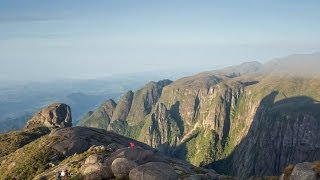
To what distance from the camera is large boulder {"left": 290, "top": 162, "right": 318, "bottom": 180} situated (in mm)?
60519

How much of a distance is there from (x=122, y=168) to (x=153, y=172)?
9.53 m

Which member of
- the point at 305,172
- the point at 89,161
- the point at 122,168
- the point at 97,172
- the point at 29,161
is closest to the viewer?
the point at 305,172

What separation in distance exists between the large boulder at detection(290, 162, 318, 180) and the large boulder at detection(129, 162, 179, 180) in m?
22.3

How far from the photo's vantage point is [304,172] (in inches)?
2414

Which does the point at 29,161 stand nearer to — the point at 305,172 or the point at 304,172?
the point at 304,172

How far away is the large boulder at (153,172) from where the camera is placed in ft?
253

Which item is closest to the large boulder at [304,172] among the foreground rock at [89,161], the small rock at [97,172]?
the foreground rock at [89,161]

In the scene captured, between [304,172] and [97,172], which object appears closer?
[304,172]

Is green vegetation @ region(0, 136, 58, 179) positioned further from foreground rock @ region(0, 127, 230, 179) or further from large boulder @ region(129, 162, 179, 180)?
large boulder @ region(129, 162, 179, 180)

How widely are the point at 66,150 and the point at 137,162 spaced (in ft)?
245

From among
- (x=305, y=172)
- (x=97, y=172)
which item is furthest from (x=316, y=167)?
(x=97, y=172)

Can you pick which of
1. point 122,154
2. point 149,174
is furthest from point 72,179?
point 149,174

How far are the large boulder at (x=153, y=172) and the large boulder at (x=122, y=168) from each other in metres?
4.08

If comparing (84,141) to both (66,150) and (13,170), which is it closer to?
(66,150)
